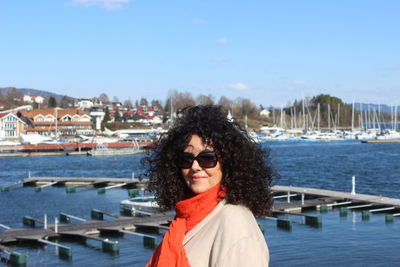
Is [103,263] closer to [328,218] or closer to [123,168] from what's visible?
[328,218]

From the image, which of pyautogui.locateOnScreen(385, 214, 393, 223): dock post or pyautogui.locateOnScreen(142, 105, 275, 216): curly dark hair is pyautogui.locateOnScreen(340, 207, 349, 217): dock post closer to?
pyautogui.locateOnScreen(385, 214, 393, 223): dock post

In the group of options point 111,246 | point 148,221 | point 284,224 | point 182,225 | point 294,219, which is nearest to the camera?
point 182,225

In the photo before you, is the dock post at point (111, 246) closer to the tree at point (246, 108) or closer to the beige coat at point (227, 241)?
the beige coat at point (227, 241)

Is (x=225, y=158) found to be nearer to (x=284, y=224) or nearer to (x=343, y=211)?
(x=284, y=224)

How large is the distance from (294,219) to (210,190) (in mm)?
20817

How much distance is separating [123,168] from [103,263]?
1666 inches

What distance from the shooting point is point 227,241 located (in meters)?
2.17

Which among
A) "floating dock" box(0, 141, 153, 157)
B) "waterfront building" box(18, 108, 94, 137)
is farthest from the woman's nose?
"waterfront building" box(18, 108, 94, 137)

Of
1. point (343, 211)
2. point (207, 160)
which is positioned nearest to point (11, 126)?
point (343, 211)

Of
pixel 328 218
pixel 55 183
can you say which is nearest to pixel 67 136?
pixel 55 183

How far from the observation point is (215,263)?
7.11 feet

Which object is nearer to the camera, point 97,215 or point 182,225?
point 182,225

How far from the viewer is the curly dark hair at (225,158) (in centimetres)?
253

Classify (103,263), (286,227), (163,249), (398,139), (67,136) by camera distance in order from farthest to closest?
(398,139)
(67,136)
(286,227)
(103,263)
(163,249)
